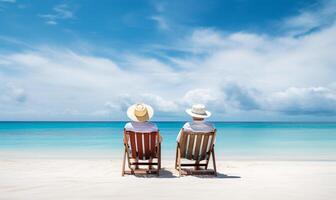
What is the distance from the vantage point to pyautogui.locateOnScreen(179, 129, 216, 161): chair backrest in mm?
6160

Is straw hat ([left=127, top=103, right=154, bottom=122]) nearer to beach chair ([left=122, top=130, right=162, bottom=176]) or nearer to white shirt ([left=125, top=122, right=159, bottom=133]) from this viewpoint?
white shirt ([left=125, top=122, right=159, bottom=133])

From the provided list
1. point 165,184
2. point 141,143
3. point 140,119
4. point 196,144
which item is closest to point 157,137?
point 141,143

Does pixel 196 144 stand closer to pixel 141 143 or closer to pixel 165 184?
pixel 141 143

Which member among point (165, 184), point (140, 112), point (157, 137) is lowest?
point (165, 184)

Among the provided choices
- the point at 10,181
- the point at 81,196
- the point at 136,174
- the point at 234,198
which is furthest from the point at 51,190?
the point at 234,198

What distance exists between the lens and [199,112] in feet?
20.8

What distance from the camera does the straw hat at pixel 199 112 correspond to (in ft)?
20.7

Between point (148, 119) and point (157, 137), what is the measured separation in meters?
0.35

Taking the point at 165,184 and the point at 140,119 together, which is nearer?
the point at 165,184

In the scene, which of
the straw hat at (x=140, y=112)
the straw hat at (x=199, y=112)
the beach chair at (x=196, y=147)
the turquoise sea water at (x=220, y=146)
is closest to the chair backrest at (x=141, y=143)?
the straw hat at (x=140, y=112)

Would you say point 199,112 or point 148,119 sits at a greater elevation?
point 199,112

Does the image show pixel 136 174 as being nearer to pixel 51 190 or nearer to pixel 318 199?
pixel 51 190

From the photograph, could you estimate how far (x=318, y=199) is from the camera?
4.29 m

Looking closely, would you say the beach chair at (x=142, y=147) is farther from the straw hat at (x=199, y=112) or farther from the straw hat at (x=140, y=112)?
the straw hat at (x=199, y=112)
